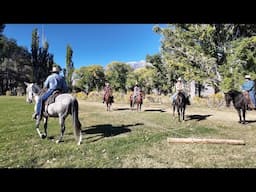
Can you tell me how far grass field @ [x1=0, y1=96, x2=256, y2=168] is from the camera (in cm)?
375

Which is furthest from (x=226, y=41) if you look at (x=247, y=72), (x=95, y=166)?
(x=95, y=166)

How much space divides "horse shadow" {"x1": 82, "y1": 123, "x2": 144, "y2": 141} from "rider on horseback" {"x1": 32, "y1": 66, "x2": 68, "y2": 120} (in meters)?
1.04

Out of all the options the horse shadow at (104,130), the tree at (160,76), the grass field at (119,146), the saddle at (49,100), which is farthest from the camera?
the tree at (160,76)

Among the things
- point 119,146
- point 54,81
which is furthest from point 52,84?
point 119,146

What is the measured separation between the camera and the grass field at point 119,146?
375cm

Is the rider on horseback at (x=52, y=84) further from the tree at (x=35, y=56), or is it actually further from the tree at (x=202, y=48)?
the tree at (x=202, y=48)

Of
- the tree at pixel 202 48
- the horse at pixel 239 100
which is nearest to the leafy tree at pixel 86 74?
the horse at pixel 239 100

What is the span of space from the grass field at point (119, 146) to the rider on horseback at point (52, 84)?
0.59m

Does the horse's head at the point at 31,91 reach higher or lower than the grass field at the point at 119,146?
higher

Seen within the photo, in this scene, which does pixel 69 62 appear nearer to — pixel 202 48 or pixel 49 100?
pixel 49 100

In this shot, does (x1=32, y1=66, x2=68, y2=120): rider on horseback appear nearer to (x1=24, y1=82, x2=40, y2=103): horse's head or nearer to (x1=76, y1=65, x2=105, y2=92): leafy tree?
(x1=24, y1=82, x2=40, y2=103): horse's head
